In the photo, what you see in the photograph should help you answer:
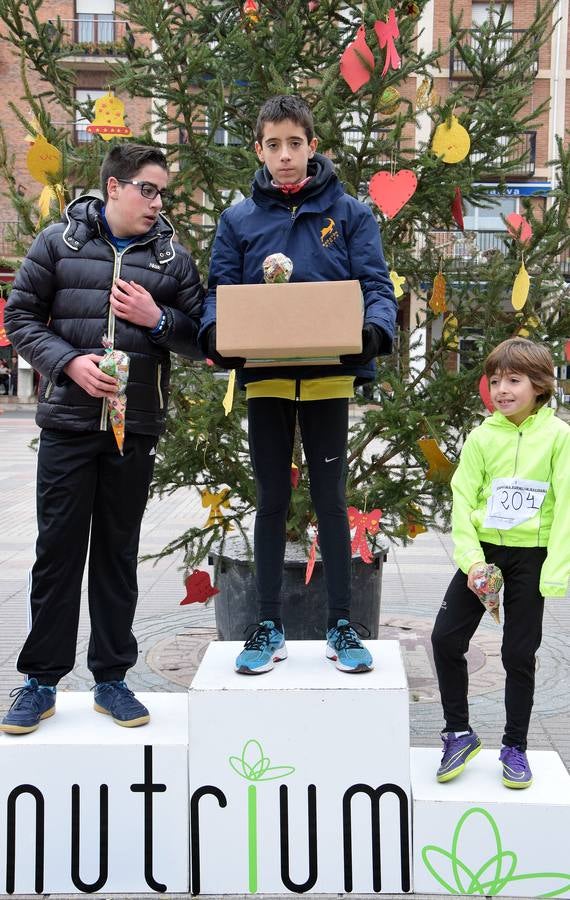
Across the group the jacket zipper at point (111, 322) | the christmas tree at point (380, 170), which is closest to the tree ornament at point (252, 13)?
the christmas tree at point (380, 170)

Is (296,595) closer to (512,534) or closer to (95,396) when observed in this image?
(512,534)

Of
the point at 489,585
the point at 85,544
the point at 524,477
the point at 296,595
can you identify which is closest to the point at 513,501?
the point at 524,477

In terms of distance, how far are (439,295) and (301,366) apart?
1.54m

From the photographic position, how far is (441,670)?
9.88 ft

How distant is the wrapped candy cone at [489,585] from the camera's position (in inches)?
111

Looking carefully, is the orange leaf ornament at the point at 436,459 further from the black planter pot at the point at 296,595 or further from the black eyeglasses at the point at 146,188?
the black eyeglasses at the point at 146,188

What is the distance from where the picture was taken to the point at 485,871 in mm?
2740

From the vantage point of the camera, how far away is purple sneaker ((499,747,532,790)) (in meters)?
2.80

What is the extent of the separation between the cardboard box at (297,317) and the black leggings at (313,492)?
54 centimetres

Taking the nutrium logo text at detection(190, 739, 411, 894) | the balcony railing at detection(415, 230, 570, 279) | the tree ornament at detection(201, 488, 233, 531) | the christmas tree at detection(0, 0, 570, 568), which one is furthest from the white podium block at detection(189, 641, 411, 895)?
the balcony railing at detection(415, 230, 570, 279)

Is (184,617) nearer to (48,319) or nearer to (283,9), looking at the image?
(48,319)

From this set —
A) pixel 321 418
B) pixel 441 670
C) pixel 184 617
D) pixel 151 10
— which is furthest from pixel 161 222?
pixel 184 617

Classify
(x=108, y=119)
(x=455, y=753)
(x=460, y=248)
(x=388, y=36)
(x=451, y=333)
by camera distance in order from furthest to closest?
(x=460, y=248) → (x=451, y=333) → (x=108, y=119) → (x=388, y=36) → (x=455, y=753)

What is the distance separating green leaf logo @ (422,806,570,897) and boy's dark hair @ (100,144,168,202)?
2.31 m
